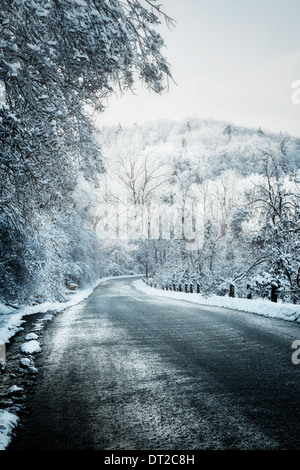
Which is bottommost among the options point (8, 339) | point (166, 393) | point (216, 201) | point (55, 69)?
point (8, 339)

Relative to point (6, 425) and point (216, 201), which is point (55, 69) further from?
point (216, 201)

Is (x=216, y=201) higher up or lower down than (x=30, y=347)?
higher up

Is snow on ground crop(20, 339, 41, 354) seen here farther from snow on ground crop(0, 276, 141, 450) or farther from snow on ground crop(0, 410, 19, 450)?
snow on ground crop(0, 410, 19, 450)

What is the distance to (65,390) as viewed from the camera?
376cm

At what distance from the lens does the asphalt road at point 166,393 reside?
8.39ft

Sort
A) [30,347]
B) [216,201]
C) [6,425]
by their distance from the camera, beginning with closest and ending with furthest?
[6,425], [30,347], [216,201]

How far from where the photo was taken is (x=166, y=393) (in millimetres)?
3506

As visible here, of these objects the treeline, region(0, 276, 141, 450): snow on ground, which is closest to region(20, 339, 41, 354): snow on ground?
region(0, 276, 141, 450): snow on ground

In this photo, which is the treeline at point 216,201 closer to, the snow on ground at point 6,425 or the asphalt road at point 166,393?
the asphalt road at point 166,393

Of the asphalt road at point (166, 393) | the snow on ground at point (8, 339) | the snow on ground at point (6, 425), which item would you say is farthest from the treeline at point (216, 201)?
the snow on ground at point (6, 425)

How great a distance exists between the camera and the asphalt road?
101 inches

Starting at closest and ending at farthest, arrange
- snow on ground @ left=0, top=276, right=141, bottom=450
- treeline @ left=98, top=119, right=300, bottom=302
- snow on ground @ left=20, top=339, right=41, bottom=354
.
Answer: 1. snow on ground @ left=0, top=276, right=141, bottom=450
2. snow on ground @ left=20, top=339, right=41, bottom=354
3. treeline @ left=98, top=119, right=300, bottom=302

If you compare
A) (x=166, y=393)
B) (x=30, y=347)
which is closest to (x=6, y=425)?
(x=166, y=393)
